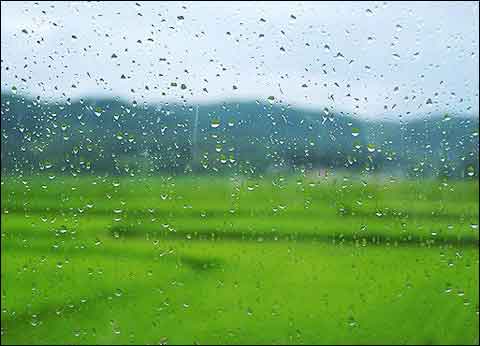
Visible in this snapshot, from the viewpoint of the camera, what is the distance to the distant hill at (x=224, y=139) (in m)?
2.30

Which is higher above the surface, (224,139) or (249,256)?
(224,139)

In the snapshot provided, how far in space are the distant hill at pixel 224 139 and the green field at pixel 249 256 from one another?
2.1 inches

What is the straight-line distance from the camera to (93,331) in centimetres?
251

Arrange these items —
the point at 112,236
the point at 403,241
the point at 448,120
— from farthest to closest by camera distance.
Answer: the point at 112,236, the point at 403,241, the point at 448,120

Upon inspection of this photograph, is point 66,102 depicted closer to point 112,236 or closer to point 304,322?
point 112,236

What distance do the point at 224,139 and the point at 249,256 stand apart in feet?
1.62

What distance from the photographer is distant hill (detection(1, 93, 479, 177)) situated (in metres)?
2.30

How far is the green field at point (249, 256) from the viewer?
7.72 ft

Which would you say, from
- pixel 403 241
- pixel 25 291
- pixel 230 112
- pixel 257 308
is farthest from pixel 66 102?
pixel 403 241

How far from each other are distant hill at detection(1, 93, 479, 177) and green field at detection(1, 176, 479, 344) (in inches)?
2.1

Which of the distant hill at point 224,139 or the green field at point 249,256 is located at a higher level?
the distant hill at point 224,139

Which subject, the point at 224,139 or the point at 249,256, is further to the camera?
the point at 249,256

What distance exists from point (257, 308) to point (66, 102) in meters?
0.95

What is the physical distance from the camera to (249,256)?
264cm
